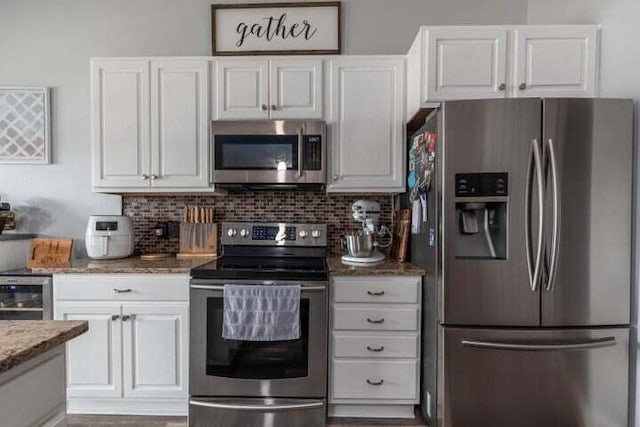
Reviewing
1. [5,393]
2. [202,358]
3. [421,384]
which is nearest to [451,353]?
[421,384]

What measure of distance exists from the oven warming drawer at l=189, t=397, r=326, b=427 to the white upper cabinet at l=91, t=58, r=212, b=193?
126cm

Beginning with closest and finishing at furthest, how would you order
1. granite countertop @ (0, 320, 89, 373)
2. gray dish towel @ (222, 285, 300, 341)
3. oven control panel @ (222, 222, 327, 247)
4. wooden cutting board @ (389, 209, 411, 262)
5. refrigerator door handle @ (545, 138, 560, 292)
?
granite countertop @ (0, 320, 89, 373), refrigerator door handle @ (545, 138, 560, 292), gray dish towel @ (222, 285, 300, 341), wooden cutting board @ (389, 209, 411, 262), oven control panel @ (222, 222, 327, 247)

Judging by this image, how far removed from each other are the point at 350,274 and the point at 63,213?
84.2 inches

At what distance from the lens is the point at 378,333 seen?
1.94m

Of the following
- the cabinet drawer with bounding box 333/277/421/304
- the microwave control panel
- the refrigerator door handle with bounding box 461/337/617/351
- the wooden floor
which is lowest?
the wooden floor

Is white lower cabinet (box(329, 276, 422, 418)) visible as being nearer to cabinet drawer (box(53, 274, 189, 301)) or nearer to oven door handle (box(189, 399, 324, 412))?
oven door handle (box(189, 399, 324, 412))

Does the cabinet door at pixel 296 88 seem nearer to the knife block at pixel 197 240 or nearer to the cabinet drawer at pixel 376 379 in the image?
the knife block at pixel 197 240

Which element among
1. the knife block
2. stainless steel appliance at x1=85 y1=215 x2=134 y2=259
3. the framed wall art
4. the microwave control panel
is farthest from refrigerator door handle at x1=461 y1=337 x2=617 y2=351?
the framed wall art

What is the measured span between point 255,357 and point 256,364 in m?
0.04

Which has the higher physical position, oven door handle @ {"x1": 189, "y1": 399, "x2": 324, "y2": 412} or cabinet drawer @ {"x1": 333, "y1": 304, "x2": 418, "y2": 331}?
cabinet drawer @ {"x1": 333, "y1": 304, "x2": 418, "y2": 331}

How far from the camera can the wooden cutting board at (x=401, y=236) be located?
2268mm

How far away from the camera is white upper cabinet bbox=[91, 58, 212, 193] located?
7.31 ft

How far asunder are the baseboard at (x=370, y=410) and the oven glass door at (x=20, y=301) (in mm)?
1756

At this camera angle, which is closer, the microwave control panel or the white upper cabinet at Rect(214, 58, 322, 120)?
the microwave control panel
